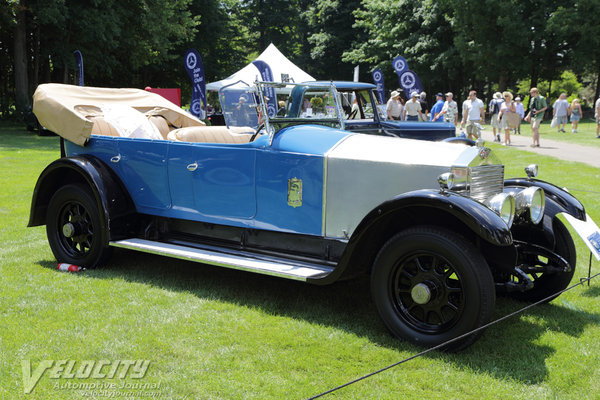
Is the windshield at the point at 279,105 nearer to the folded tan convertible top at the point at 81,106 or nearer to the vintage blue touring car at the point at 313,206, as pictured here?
the vintage blue touring car at the point at 313,206

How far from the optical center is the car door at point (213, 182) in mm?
4395

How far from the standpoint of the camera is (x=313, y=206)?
409cm

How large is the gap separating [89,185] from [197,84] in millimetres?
15816

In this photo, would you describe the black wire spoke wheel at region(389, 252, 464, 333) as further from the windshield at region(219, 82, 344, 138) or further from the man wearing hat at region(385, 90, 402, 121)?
the man wearing hat at region(385, 90, 402, 121)

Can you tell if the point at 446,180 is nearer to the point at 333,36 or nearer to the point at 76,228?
the point at 76,228

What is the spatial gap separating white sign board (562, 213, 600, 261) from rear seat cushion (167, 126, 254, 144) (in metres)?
2.78

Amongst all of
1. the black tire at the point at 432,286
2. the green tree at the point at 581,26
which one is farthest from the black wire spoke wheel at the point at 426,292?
the green tree at the point at 581,26

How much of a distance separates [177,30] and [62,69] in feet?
20.9

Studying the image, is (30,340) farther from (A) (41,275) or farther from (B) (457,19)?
(B) (457,19)

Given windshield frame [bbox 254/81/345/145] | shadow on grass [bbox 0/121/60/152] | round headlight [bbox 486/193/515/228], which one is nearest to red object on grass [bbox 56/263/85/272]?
windshield frame [bbox 254/81/345/145]

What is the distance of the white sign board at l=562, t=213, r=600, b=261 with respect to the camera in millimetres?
3933

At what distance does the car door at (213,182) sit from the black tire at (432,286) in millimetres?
1310

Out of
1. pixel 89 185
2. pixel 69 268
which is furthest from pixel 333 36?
pixel 69 268

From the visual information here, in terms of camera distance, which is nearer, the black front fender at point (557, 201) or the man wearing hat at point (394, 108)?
the black front fender at point (557, 201)
